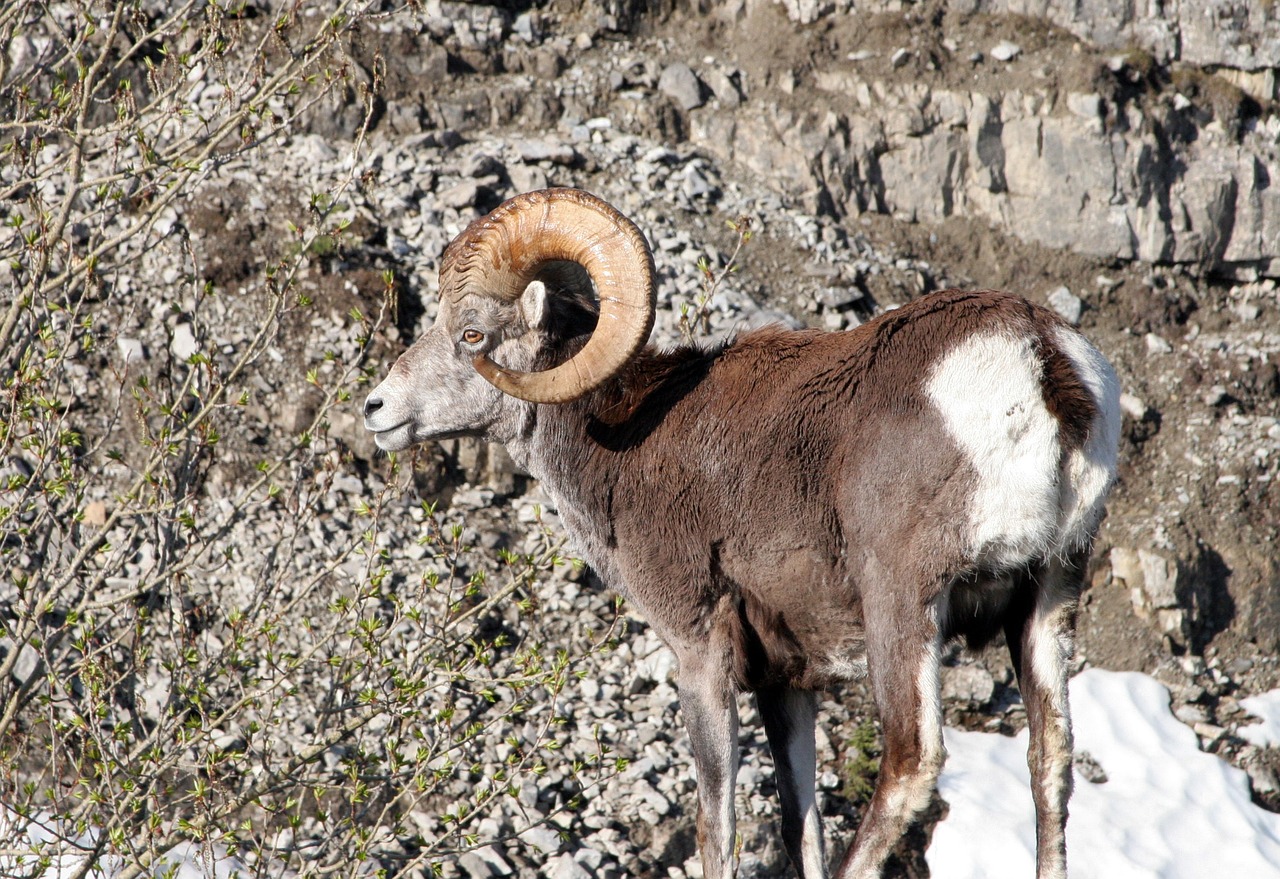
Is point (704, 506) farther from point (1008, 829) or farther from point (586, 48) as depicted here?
point (586, 48)

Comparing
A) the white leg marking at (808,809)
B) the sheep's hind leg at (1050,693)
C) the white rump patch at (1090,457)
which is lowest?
the white leg marking at (808,809)

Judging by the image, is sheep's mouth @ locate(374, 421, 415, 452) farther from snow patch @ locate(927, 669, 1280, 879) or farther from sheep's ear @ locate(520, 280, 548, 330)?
snow patch @ locate(927, 669, 1280, 879)

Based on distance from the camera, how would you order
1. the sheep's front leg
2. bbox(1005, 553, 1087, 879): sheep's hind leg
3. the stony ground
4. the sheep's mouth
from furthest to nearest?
1. the stony ground
2. the sheep's mouth
3. the sheep's front leg
4. bbox(1005, 553, 1087, 879): sheep's hind leg

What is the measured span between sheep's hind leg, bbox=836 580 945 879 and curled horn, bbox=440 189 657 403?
1.62 metres

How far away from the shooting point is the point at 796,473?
5.45 m

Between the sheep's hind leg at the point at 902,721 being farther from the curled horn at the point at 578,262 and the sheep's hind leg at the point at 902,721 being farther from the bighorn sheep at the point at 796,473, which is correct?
the curled horn at the point at 578,262

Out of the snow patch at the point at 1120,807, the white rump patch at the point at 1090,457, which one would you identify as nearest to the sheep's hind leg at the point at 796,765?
the white rump patch at the point at 1090,457

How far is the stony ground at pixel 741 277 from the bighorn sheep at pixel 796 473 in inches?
114

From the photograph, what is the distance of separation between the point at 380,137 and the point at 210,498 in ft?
15.6

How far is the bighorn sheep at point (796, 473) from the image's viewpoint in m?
4.88

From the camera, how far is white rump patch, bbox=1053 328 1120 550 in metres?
4.87

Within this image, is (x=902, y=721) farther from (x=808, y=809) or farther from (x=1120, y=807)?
(x=1120, y=807)

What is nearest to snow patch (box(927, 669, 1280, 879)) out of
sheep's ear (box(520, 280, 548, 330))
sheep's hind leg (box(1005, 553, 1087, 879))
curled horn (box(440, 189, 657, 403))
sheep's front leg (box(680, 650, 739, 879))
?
sheep's front leg (box(680, 650, 739, 879))

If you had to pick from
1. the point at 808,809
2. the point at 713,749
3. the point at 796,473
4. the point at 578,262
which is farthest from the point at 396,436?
the point at 808,809
